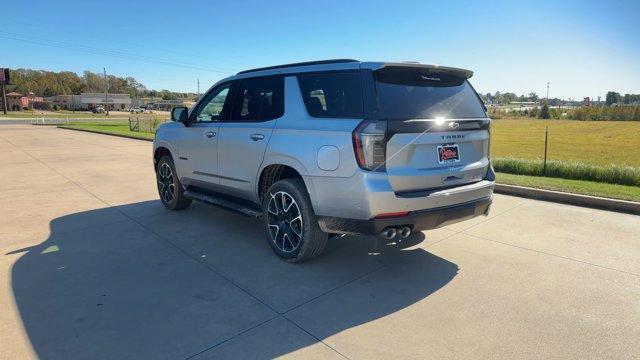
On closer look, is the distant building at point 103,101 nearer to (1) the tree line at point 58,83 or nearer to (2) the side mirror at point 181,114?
(1) the tree line at point 58,83

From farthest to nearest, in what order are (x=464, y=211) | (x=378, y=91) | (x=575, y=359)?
(x=464, y=211) → (x=378, y=91) → (x=575, y=359)

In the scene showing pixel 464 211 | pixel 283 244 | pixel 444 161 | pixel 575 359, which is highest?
pixel 444 161

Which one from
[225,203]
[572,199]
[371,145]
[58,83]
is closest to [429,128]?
[371,145]

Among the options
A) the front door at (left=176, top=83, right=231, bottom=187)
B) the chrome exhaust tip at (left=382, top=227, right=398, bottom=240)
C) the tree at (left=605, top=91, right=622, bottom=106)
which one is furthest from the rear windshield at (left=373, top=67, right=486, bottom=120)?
the tree at (left=605, top=91, right=622, bottom=106)

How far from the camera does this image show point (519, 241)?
4.96m

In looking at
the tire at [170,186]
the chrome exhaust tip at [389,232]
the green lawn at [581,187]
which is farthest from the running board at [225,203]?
the green lawn at [581,187]

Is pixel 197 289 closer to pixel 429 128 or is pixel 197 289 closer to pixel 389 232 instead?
pixel 389 232

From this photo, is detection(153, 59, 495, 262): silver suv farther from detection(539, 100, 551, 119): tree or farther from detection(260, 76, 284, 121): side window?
detection(539, 100, 551, 119): tree

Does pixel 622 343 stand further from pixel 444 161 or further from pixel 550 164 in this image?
pixel 550 164

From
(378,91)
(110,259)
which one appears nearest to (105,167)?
(110,259)

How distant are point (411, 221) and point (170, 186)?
4122mm

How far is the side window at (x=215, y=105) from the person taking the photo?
529 centimetres

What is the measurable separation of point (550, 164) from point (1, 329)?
992 centimetres

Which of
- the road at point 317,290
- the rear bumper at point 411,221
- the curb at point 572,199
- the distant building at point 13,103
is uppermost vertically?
the distant building at point 13,103
